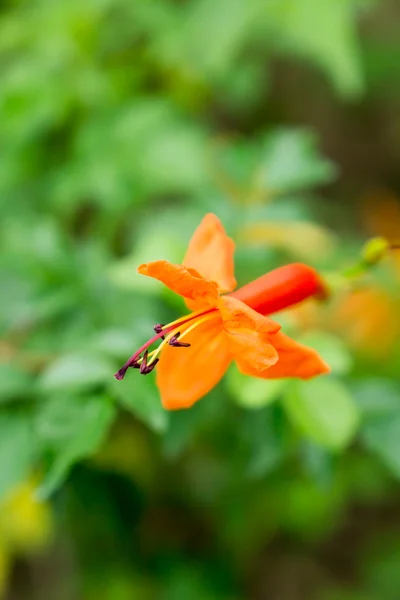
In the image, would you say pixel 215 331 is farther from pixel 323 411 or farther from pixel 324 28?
pixel 324 28

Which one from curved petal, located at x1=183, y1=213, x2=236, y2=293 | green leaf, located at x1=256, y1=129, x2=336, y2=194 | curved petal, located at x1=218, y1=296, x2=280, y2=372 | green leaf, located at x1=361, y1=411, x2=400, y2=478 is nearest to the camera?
curved petal, located at x1=218, y1=296, x2=280, y2=372

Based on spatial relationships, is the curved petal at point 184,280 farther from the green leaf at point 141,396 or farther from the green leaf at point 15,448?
the green leaf at point 15,448

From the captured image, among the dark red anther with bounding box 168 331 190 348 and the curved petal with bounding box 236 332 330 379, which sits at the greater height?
the dark red anther with bounding box 168 331 190 348

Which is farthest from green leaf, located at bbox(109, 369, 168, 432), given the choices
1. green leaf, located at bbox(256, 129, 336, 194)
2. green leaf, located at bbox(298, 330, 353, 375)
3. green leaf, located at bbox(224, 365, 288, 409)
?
green leaf, located at bbox(256, 129, 336, 194)

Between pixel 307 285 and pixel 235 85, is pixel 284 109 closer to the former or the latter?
pixel 235 85

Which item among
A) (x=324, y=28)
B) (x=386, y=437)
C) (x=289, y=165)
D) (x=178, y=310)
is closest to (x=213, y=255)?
(x=178, y=310)

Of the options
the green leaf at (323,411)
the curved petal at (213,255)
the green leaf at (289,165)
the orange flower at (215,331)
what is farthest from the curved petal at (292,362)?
the green leaf at (289,165)

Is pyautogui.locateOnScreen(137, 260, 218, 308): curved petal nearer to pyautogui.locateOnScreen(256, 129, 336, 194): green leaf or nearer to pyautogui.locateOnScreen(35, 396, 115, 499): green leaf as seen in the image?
pyautogui.locateOnScreen(35, 396, 115, 499): green leaf

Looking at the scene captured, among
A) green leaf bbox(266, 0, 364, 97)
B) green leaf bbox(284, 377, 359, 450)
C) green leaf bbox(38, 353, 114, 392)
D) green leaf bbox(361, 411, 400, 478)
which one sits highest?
green leaf bbox(266, 0, 364, 97)
